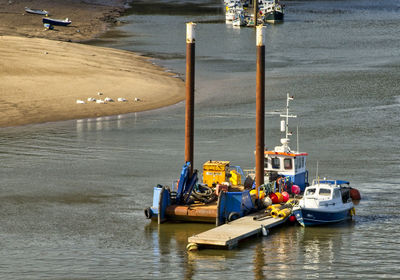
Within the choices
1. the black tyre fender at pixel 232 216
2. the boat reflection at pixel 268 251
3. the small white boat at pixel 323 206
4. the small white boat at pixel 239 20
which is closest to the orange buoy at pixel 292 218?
the boat reflection at pixel 268 251

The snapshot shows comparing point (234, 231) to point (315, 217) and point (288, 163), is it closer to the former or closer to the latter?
point (315, 217)

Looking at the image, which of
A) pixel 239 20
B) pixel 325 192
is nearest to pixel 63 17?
pixel 239 20

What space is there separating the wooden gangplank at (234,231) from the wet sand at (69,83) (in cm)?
3243

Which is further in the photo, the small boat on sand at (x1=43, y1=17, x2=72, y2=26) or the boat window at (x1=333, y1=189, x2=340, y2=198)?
the small boat on sand at (x1=43, y1=17, x2=72, y2=26)

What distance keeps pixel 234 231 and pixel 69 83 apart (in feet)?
144

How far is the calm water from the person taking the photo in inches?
1315

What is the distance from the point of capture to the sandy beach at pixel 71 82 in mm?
69113

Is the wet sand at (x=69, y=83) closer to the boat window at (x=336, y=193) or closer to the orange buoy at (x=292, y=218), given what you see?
the orange buoy at (x=292, y=218)

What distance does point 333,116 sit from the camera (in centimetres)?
6844

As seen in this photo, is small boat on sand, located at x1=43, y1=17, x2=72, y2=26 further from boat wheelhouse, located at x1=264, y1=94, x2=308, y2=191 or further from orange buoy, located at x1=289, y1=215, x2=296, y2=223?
orange buoy, located at x1=289, y1=215, x2=296, y2=223

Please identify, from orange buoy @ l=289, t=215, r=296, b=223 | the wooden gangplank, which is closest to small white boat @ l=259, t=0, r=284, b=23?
orange buoy @ l=289, t=215, r=296, b=223

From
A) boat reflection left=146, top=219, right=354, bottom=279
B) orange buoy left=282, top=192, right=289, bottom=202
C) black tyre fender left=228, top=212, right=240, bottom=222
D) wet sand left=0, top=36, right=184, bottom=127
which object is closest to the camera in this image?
boat reflection left=146, top=219, right=354, bottom=279

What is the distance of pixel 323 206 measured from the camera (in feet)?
127

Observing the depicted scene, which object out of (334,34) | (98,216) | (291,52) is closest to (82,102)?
(98,216)
